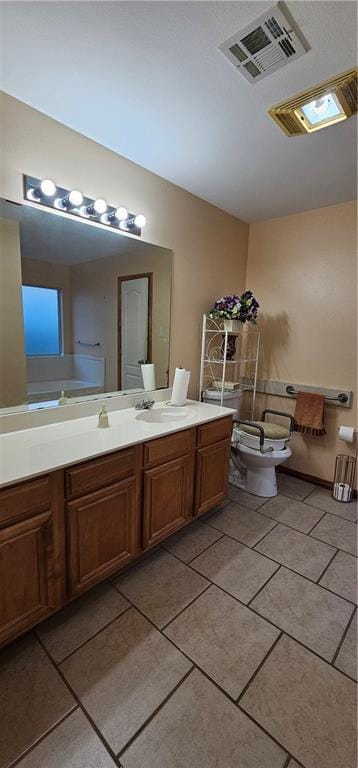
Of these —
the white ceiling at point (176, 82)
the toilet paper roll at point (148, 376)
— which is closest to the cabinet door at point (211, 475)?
the toilet paper roll at point (148, 376)

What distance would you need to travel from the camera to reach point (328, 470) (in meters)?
2.80

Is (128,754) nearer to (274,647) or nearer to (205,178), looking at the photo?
(274,647)

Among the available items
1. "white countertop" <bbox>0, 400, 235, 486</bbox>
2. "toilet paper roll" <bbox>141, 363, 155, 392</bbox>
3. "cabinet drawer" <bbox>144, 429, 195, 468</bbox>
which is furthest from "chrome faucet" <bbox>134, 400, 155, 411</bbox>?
"cabinet drawer" <bbox>144, 429, 195, 468</bbox>

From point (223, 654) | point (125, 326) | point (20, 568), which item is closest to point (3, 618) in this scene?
point (20, 568)

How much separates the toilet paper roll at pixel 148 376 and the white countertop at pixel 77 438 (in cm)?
21

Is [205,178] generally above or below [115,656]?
above

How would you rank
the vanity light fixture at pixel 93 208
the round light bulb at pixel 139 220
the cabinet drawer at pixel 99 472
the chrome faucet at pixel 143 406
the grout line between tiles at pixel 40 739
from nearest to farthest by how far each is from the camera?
1. the grout line between tiles at pixel 40 739
2. the cabinet drawer at pixel 99 472
3. the vanity light fixture at pixel 93 208
4. the round light bulb at pixel 139 220
5. the chrome faucet at pixel 143 406

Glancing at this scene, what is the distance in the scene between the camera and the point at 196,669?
126 centimetres

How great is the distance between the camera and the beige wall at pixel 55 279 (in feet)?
5.32

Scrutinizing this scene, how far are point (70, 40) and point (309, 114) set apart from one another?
109cm

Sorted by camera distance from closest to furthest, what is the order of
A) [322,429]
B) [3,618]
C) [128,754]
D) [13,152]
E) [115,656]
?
1. [128,754]
2. [3,618]
3. [115,656]
4. [13,152]
5. [322,429]

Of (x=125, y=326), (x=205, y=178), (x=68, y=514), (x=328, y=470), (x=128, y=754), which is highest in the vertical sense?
(x=205, y=178)

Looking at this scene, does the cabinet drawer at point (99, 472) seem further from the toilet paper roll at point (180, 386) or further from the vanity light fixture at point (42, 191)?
the vanity light fixture at point (42, 191)

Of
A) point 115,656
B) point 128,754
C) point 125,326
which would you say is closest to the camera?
point 128,754
